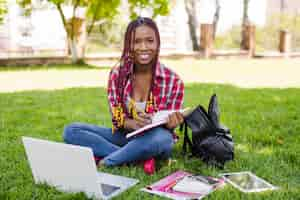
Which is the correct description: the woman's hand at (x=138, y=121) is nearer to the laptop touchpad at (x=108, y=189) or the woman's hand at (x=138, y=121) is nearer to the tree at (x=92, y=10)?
the laptop touchpad at (x=108, y=189)

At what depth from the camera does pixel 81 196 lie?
2324 mm

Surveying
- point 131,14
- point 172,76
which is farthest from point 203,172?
point 131,14

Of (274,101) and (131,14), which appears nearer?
(274,101)

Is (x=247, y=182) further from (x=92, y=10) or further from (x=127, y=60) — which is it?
(x=92, y=10)

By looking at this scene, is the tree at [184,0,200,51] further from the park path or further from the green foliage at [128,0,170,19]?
the park path

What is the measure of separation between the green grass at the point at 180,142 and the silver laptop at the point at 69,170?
0.07 m

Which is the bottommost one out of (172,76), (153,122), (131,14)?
(153,122)

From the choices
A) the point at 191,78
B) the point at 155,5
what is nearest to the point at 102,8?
the point at 155,5

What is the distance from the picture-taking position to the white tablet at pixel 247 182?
2.50 meters

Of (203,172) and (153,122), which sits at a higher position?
(153,122)

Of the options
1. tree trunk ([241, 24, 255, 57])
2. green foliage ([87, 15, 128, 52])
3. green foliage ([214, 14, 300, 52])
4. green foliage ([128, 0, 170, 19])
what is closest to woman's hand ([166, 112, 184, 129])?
green foliage ([128, 0, 170, 19])

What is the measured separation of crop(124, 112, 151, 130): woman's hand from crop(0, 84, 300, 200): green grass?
0.29 m

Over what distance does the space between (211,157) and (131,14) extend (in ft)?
33.0

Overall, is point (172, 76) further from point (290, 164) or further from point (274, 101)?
point (274, 101)
